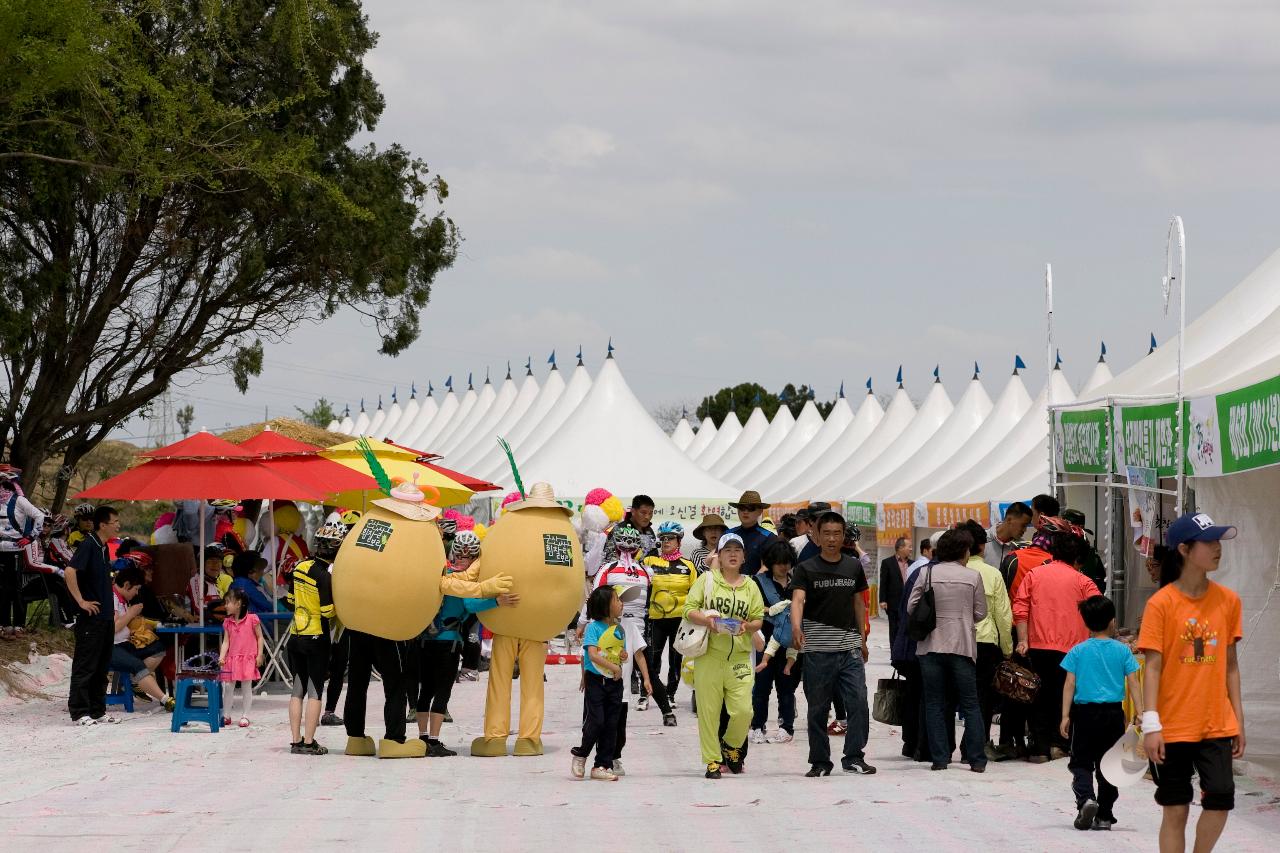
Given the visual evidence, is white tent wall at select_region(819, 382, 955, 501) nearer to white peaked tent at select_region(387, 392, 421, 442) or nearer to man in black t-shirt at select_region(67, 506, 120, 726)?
man in black t-shirt at select_region(67, 506, 120, 726)

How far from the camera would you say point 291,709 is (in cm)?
1154

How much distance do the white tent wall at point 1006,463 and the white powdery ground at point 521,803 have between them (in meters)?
15.5

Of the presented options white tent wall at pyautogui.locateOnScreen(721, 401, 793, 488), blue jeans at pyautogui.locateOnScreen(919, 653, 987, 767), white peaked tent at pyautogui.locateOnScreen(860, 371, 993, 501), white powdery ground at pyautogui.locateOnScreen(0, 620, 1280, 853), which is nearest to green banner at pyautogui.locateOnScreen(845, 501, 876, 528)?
white peaked tent at pyautogui.locateOnScreen(860, 371, 993, 501)

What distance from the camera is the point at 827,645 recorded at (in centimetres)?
1058

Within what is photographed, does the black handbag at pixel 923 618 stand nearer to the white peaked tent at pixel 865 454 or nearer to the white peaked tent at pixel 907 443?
the white peaked tent at pixel 907 443

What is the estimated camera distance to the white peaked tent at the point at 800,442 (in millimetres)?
48000

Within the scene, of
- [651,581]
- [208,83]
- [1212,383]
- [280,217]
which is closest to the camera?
[1212,383]

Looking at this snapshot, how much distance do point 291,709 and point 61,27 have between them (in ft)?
21.8

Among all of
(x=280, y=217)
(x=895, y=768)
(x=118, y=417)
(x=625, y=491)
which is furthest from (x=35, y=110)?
(x=625, y=491)

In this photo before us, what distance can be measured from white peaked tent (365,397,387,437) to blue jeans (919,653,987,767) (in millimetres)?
74656

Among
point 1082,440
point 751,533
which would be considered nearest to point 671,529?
point 751,533

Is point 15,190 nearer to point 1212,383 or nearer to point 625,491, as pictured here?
point 625,491

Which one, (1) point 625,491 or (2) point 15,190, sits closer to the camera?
(2) point 15,190

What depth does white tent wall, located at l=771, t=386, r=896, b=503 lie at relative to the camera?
4219cm
